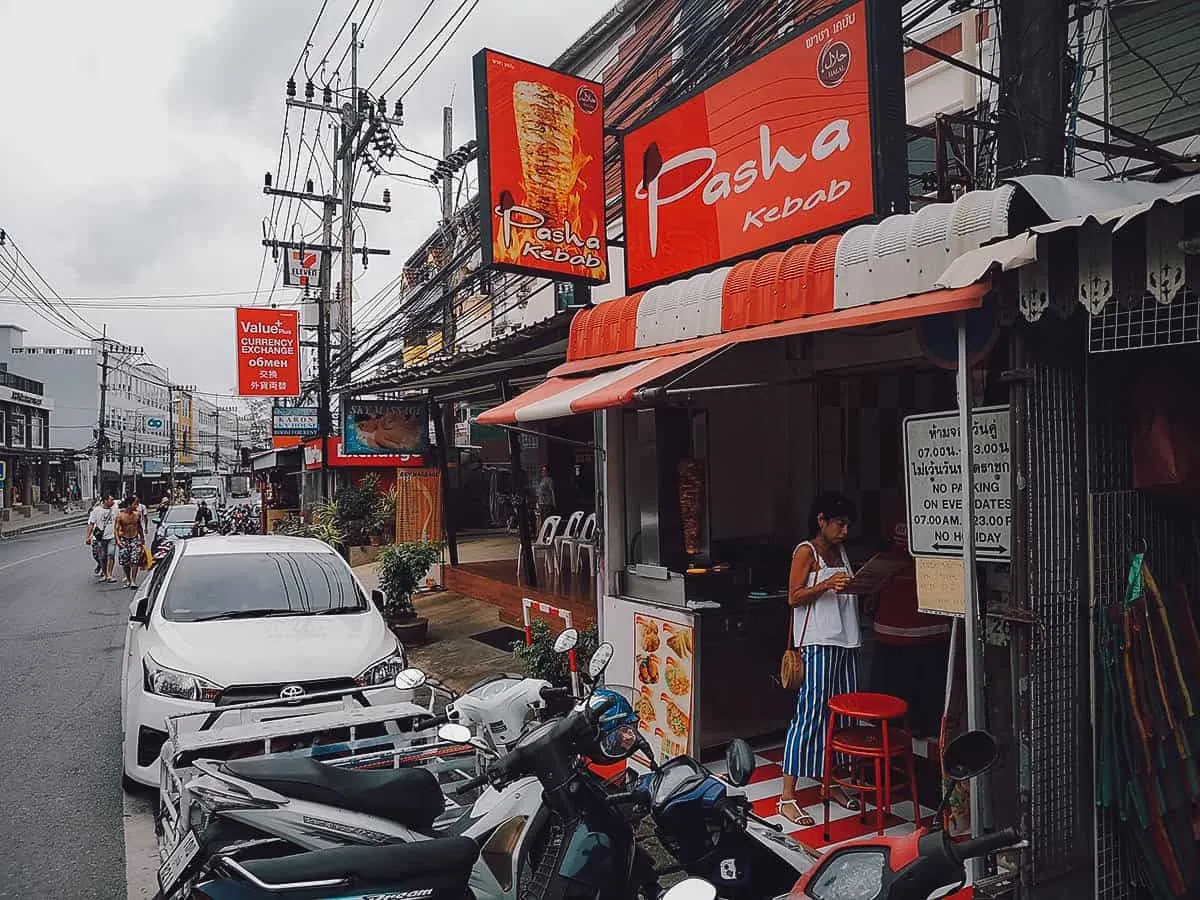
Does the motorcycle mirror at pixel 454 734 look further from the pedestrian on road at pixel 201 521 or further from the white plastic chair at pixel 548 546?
the pedestrian on road at pixel 201 521

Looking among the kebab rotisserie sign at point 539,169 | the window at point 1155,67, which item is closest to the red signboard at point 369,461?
the kebab rotisserie sign at point 539,169

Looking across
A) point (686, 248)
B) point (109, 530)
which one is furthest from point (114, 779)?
point (109, 530)

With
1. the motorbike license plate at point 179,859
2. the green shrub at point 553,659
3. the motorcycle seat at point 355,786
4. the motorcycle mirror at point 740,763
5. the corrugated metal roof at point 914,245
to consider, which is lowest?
the green shrub at point 553,659

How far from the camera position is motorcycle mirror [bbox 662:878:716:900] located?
179 centimetres

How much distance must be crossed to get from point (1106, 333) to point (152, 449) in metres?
89.6

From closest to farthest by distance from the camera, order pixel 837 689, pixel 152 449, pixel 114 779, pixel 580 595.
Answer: pixel 837 689, pixel 114 779, pixel 580 595, pixel 152 449

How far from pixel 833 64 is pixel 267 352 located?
14138 mm

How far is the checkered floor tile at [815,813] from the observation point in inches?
Answer: 169

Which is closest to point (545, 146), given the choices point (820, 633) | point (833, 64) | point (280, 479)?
point (833, 64)

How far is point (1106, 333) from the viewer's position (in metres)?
3.15

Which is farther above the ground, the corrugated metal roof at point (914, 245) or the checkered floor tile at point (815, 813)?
the corrugated metal roof at point (914, 245)

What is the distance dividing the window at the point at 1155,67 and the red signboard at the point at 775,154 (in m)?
1.92

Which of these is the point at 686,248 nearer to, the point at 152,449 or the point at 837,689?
the point at 837,689

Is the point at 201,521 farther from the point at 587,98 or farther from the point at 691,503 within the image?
the point at 691,503
